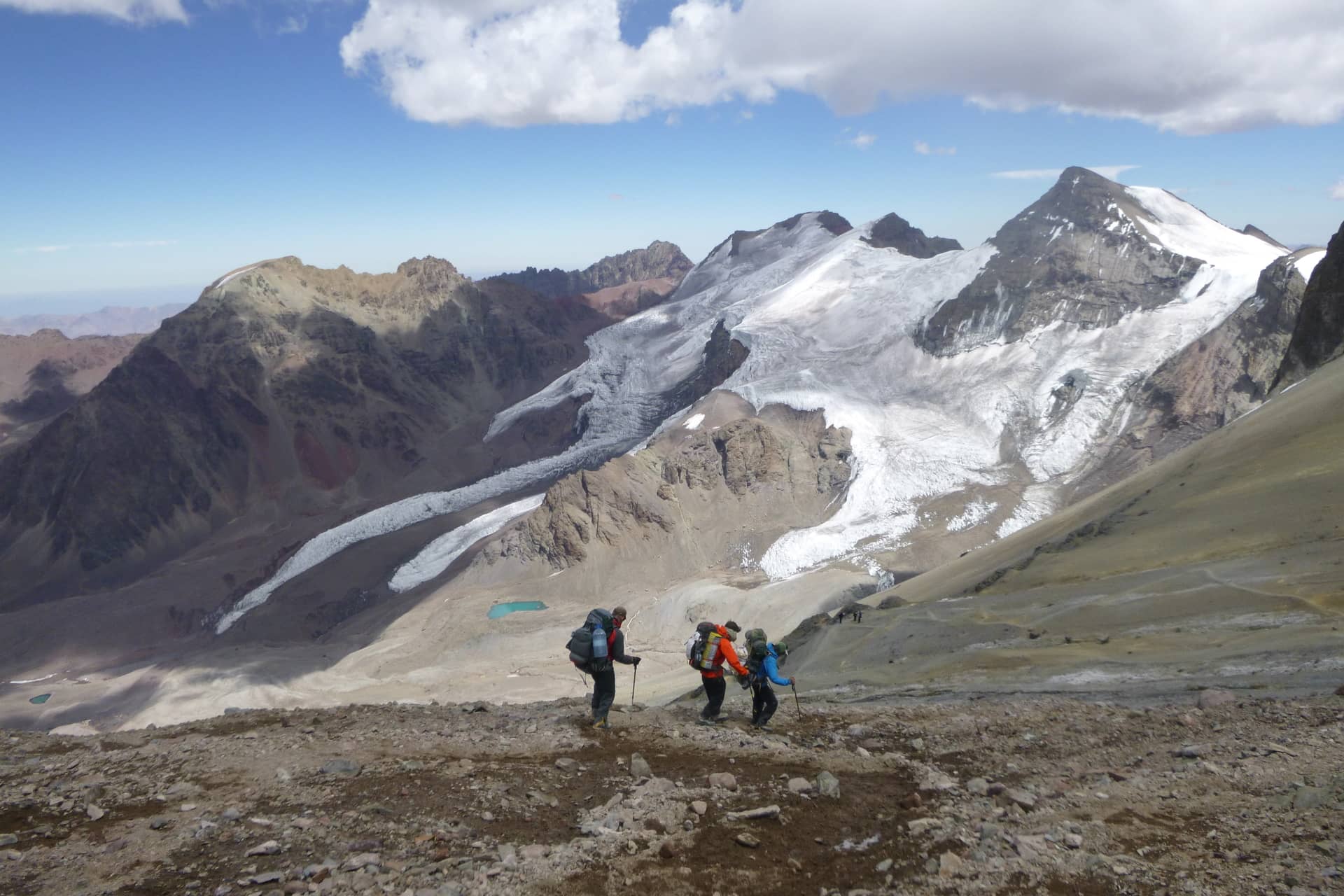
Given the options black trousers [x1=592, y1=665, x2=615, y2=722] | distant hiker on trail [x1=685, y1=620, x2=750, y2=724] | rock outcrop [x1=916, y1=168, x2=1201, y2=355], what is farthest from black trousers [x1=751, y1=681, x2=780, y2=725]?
rock outcrop [x1=916, y1=168, x2=1201, y2=355]

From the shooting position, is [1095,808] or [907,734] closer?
[1095,808]

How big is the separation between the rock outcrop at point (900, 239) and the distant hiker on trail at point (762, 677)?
355ft

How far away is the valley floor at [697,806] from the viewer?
6598 millimetres

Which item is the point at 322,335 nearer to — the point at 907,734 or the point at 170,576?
the point at 170,576

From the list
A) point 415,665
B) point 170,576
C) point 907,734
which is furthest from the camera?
point 170,576

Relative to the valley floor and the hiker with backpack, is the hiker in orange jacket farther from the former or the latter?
the hiker with backpack

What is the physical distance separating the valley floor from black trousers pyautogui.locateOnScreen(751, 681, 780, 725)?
46 centimetres

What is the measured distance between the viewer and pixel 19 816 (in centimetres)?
762

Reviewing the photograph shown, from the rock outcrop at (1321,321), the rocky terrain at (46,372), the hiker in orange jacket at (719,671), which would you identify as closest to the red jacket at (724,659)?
the hiker in orange jacket at (719,671)

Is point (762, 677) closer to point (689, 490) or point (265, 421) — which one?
point (689, 490)

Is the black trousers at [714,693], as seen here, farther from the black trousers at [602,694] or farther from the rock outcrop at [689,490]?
the rock outcrop at [689,490]

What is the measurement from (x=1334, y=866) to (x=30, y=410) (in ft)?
564

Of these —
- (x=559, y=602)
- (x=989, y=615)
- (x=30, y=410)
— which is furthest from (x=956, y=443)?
(x=30, y=410)

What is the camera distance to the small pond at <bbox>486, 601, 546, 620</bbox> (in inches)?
2249
